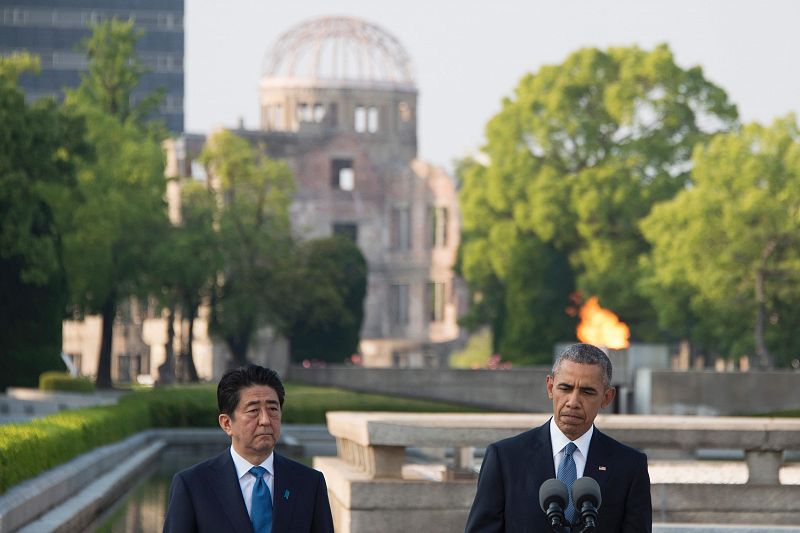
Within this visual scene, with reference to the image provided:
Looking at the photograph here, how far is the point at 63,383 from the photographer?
4569cm

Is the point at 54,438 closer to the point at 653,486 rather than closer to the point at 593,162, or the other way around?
the point at 653,486

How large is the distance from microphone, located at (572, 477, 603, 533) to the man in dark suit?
95 cm

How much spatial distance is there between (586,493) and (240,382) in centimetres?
132

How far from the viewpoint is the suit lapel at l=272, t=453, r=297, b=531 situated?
705 cm

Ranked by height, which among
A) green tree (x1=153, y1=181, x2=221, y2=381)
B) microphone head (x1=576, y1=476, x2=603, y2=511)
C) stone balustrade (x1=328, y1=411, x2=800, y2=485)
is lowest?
stone balustrade (x1=328, y1=411, x2=800, y2=485)

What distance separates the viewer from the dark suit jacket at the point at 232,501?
7078 mm

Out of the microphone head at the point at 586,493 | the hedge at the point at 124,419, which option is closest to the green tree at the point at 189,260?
the hedge at the point at 124,419

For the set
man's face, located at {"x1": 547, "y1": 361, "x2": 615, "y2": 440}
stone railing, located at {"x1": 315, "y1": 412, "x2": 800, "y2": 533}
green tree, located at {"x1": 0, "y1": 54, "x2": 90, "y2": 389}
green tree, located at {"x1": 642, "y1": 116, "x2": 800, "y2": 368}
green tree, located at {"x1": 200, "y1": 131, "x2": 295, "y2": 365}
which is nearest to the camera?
man's face, located at {"x1": 547, "y1": 361, "x2": 615, "y2": 440}

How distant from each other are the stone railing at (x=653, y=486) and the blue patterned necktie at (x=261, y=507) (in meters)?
9.40

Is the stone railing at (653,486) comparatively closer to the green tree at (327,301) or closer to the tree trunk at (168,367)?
the tree trunk at (168,367)

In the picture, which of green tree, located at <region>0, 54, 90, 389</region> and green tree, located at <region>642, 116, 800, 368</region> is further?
green tree, located at <region>642, 116, 800, 368</region>

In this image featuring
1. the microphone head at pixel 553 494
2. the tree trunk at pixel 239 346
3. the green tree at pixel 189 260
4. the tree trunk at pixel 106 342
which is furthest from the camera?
the tree trunk at pixel 239 346

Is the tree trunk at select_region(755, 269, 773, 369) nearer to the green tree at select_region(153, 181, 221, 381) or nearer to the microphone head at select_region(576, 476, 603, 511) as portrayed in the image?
the green tree at select_region(153, 181, 221, 381)

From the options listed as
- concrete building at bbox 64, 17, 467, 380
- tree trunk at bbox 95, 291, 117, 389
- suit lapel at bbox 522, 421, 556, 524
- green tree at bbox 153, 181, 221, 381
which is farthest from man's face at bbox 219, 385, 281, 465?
concrete building at bbox 64, 17, 467, 380
